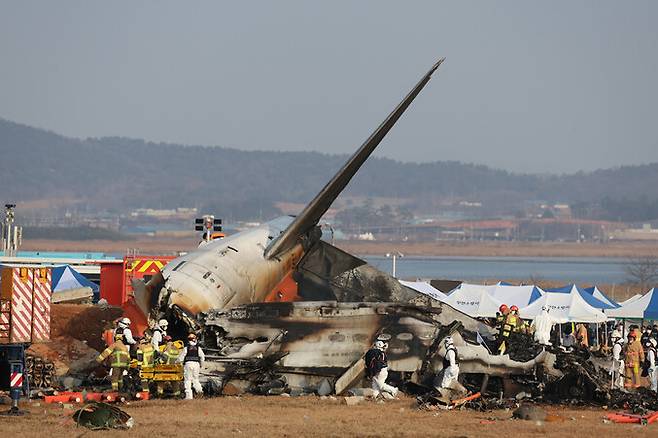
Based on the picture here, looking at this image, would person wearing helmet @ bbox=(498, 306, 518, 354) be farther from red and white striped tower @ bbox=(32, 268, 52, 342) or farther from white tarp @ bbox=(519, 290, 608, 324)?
white tarp @ bbox=(519, 290, 608, 324)

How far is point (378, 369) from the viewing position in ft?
86.0

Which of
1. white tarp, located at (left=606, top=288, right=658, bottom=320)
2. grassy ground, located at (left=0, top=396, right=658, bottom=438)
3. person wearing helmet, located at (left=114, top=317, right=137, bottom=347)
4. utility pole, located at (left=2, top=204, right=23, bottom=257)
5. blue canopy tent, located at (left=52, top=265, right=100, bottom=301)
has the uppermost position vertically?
utility pole, located at (left=2, top=204, right=23, bottom=257)

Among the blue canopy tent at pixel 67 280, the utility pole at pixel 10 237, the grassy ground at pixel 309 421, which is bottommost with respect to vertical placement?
the grassy ground at pixel 309 421

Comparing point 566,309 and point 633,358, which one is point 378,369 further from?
point 566,309

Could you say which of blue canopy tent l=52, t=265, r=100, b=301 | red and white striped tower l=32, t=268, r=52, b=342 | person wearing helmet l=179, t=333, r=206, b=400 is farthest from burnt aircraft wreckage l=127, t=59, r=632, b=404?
blue canopy tent l=52, t=265, r=100, b=301

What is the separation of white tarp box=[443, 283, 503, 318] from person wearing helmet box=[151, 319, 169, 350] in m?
23.3

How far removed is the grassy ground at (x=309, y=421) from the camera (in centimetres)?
2114

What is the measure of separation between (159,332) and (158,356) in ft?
1.91

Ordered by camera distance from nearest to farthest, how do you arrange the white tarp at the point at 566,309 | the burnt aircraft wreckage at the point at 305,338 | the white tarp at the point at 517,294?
the burnt aircraft wreckage at the point at 305,338 < the white tarp at the point at 566,309 < the white tarp at the point at 517,294

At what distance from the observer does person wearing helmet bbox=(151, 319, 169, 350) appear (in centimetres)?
2609

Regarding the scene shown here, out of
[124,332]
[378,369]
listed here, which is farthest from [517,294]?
[124,332]

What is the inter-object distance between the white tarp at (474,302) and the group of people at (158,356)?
76.9 ft

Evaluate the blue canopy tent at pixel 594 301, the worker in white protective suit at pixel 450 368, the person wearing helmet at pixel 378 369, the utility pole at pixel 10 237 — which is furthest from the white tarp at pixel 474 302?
the person wearing helmet at pixel 378 369

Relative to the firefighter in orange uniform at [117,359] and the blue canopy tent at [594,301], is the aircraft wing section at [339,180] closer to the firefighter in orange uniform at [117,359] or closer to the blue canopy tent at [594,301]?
the firefighter in orange uniform at [117,359]
